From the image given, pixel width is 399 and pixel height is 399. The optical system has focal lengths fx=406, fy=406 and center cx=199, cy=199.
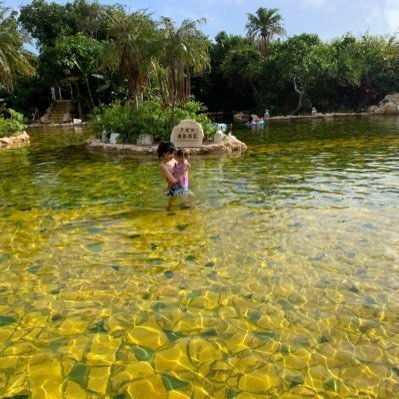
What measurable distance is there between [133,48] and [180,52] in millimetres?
2639

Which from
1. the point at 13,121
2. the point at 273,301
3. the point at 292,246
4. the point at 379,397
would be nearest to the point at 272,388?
the point at 379,397

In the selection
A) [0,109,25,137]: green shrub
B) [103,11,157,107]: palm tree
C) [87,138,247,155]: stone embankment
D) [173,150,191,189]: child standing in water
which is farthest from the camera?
[0,109,25,137]: green shrub

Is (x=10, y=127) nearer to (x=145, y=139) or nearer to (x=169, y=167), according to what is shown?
(x=145, y=139)

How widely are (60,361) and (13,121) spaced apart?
969 inches

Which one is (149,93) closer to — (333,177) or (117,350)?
(333,177)

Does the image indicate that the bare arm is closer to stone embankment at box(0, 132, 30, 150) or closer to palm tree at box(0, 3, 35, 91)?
stone embankment at box(0, 132, 30, 150)

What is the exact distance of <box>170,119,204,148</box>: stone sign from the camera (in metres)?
17.7

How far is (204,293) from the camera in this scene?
535cm

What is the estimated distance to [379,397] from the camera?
3.50 m

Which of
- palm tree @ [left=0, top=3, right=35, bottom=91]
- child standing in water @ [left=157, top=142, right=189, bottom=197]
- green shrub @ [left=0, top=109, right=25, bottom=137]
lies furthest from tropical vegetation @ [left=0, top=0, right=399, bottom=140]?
child standing in water @ [left=157, top=142, right=189, bottom=197]

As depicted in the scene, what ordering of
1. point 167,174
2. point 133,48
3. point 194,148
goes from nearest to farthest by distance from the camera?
point 167,174
point 194,148
point 133,48

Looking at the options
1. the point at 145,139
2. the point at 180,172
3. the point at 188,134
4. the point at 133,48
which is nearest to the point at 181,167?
the point at 180,172

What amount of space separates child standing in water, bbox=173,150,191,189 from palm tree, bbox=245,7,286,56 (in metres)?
48.9

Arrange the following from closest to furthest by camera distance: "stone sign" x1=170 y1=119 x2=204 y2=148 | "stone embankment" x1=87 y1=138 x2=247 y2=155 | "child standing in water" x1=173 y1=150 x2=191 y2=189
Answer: "child standing in water" x1=173 y1=150 x2=191 y2=189
"stone embankment" x1=87 y1=138 x2=247 y2=155
"stone sign" x1=170 y1=119 x2=204 y2=148
